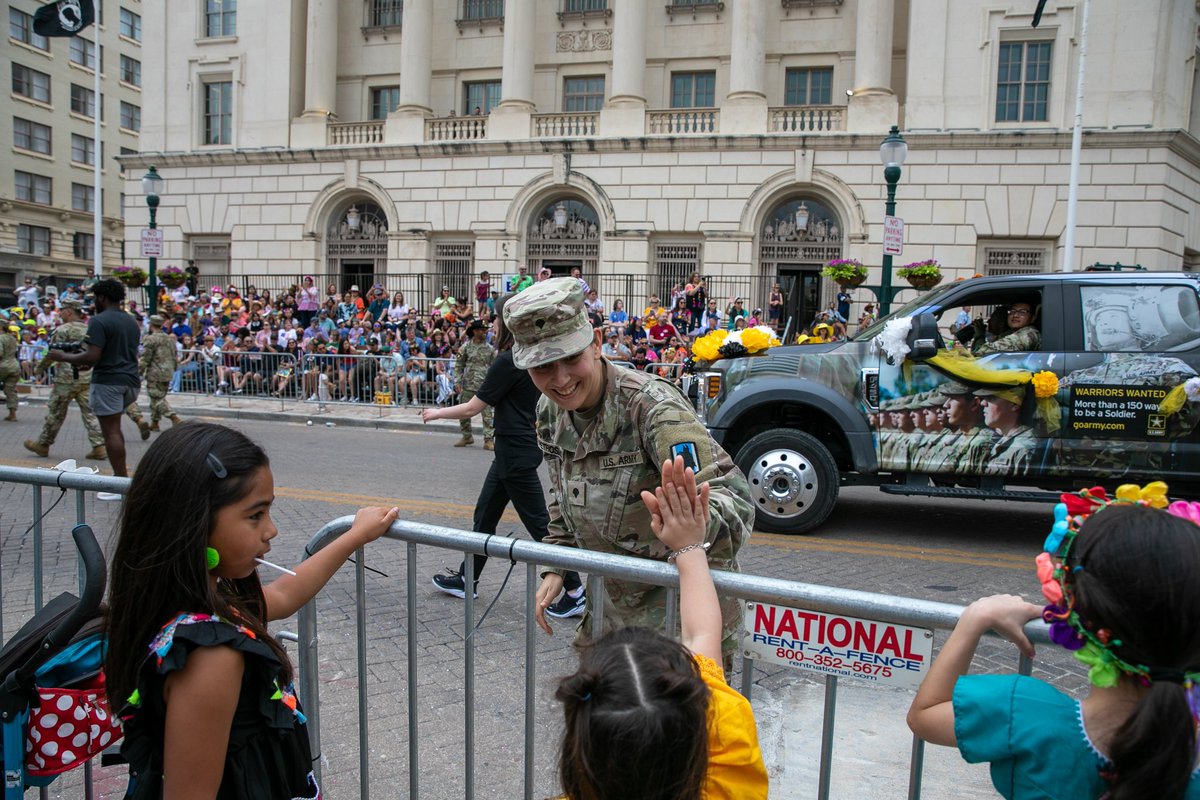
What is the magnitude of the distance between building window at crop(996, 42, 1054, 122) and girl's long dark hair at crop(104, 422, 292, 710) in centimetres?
2601

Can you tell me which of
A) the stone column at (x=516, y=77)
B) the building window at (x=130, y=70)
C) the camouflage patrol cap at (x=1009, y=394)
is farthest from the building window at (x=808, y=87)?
the building window at (x=130, y=70)

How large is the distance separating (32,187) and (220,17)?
29.7 metres

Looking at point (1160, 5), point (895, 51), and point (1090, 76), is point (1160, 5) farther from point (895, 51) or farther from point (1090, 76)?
point (895, 51)

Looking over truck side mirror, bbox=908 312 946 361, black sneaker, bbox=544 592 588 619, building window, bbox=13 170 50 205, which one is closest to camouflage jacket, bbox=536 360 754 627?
black sneaker, bbox=544 592 588 619

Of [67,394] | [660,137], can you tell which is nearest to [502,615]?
[67,394]

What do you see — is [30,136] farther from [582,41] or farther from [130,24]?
[582,41]

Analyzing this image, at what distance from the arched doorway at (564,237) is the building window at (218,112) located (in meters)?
12.0

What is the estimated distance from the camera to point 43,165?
5256cm

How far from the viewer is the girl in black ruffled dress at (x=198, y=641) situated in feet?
5.82

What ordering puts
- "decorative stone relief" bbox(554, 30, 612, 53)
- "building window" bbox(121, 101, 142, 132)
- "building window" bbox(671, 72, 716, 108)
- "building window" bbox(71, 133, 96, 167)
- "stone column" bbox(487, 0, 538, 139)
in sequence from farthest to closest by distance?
"building window" bbox(121, 101, 142, 132) < "building window" bbox(71, 133, 96, 167) < "decorative stone relief" bbox(554, 30, 612, 53) < "building window" bbox(671, 72, 716, 108) < "stone column" bbox(487, 0, 538, 139)

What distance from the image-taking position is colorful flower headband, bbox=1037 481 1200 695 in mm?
1467

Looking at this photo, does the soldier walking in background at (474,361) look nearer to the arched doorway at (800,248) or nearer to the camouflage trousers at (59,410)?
the camouflage trousers at (59,410)

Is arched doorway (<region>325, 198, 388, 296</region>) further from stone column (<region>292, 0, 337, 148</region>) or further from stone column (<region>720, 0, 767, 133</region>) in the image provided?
stone column (<region>720, 0, 767, 133</region>)

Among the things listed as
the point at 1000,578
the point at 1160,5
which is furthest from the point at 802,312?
the point at 1000,578
